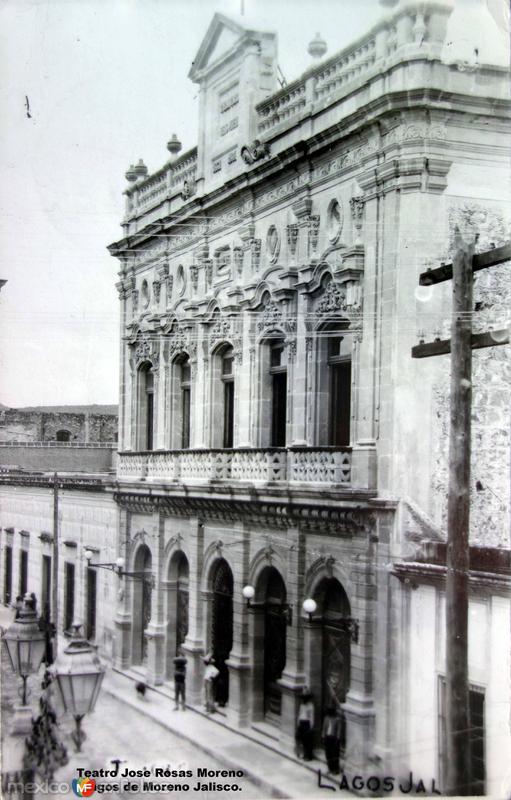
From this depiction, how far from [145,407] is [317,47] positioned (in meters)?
11.7

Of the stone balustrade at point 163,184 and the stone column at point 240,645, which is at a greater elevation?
the stone balustrade at point 163,184

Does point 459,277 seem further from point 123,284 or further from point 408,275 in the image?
point 123,284

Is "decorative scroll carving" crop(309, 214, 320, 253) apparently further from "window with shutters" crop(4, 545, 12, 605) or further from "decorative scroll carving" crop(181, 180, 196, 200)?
"window with shutters" crop(4, 545, 12, 605)

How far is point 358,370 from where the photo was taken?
15.8 metres

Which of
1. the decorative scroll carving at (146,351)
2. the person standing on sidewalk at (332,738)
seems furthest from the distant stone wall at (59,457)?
the person standing on sidewalk at (332,738)

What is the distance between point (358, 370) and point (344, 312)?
3.62 feet

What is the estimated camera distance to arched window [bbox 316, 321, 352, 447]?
16.8m

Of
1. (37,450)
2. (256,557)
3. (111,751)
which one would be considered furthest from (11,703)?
(37,450)

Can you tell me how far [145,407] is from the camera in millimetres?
24750

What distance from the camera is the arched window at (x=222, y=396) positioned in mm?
21109

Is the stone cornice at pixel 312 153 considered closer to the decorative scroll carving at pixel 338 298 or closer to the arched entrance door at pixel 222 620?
the decorative scroll carving at pixel 338 298

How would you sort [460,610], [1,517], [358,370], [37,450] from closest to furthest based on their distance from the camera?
1. [460,610]
2. [358,370]
3. [1,517]
4. [37,450]

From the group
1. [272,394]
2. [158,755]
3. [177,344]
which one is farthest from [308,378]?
[158,755]

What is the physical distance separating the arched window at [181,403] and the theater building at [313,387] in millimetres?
47
